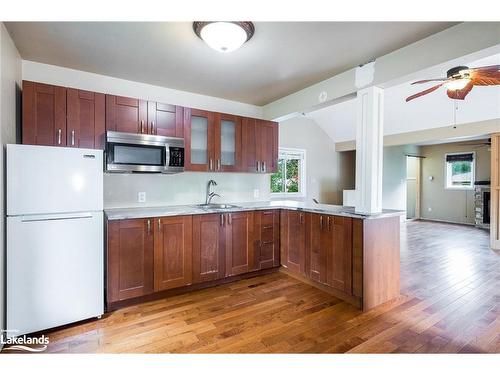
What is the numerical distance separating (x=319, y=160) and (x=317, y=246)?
3.76 metres

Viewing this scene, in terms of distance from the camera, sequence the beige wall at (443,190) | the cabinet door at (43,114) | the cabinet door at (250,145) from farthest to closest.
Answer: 1. the beige wall at (443,190)
2. the cabinet door at (250,145)
3. the cabinet door at (43,114)

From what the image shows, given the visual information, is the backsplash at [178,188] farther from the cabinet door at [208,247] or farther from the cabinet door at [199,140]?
the cabinet door at [208,247]

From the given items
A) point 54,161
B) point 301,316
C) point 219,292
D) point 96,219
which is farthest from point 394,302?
point 54,161

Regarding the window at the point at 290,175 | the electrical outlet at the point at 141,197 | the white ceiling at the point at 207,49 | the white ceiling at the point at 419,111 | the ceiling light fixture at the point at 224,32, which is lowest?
the electrical outlet at the point at 141,197

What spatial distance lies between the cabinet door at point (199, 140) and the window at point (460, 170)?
790 cm

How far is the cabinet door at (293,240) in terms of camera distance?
3039 mm

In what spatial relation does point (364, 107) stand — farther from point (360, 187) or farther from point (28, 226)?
point (28, 226)

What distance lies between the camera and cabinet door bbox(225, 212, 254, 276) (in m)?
2.99

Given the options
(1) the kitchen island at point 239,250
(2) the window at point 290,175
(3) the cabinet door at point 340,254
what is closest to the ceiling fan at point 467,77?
(1) the kitchen island at point 239,250

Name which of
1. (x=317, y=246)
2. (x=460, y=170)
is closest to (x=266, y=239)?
(x=317, y=246)

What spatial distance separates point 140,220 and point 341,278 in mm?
2045

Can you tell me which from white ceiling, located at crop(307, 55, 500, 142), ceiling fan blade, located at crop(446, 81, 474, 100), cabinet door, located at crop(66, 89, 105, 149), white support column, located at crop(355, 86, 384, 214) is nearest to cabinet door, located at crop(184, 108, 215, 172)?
cabinet door, located at crop(66, 89, 105, 149)

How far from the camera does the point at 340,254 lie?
2574mm

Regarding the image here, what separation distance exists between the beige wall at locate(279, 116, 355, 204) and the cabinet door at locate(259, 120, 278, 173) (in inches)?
67.0
